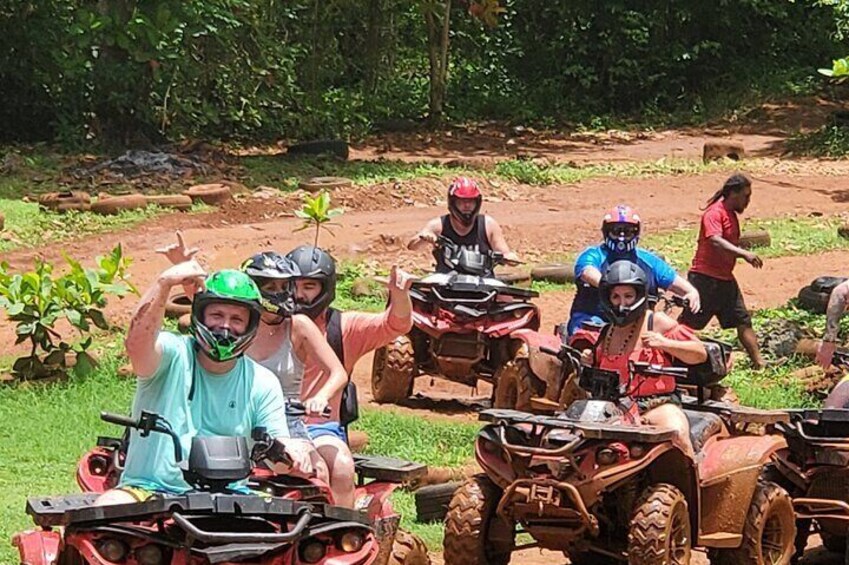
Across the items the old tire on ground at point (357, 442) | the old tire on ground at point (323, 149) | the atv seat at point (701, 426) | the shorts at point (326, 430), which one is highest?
the shorts at point (326, 430)

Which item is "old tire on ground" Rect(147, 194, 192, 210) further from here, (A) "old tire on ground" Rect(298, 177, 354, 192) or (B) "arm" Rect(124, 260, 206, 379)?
(B) "arm" Rect(124, 260, 206, 379)

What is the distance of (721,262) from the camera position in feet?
39.6

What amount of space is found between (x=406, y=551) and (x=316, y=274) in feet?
4.69

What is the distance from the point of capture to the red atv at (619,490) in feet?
21.8

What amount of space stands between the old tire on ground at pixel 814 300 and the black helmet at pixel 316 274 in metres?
7.23

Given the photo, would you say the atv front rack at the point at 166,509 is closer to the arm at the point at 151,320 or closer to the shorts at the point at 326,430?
the arm at the point at 151,320

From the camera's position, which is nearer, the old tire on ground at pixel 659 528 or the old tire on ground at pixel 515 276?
the old tire on ground at pixel 659 528

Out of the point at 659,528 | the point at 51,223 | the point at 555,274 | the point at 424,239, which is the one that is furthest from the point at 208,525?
the point at 51,223

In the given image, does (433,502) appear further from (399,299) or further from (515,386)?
(515,386)

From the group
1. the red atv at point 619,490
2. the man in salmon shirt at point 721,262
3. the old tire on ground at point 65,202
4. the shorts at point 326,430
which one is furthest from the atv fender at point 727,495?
the old tire on ground at point 65,202

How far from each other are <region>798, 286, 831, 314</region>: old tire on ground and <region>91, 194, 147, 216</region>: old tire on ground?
27.6 ft

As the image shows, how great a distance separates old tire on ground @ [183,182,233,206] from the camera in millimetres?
19719

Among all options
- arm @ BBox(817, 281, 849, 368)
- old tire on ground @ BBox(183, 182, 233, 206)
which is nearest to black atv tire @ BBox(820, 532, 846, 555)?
arm @ BBox(817, 281, 849, 368)

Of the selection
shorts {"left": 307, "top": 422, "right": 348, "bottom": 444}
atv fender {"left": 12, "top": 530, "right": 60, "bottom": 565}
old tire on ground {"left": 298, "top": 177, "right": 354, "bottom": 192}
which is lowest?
old tire on ground {"left": 298, "top": 177, "right": 354, "bottom": 192}
